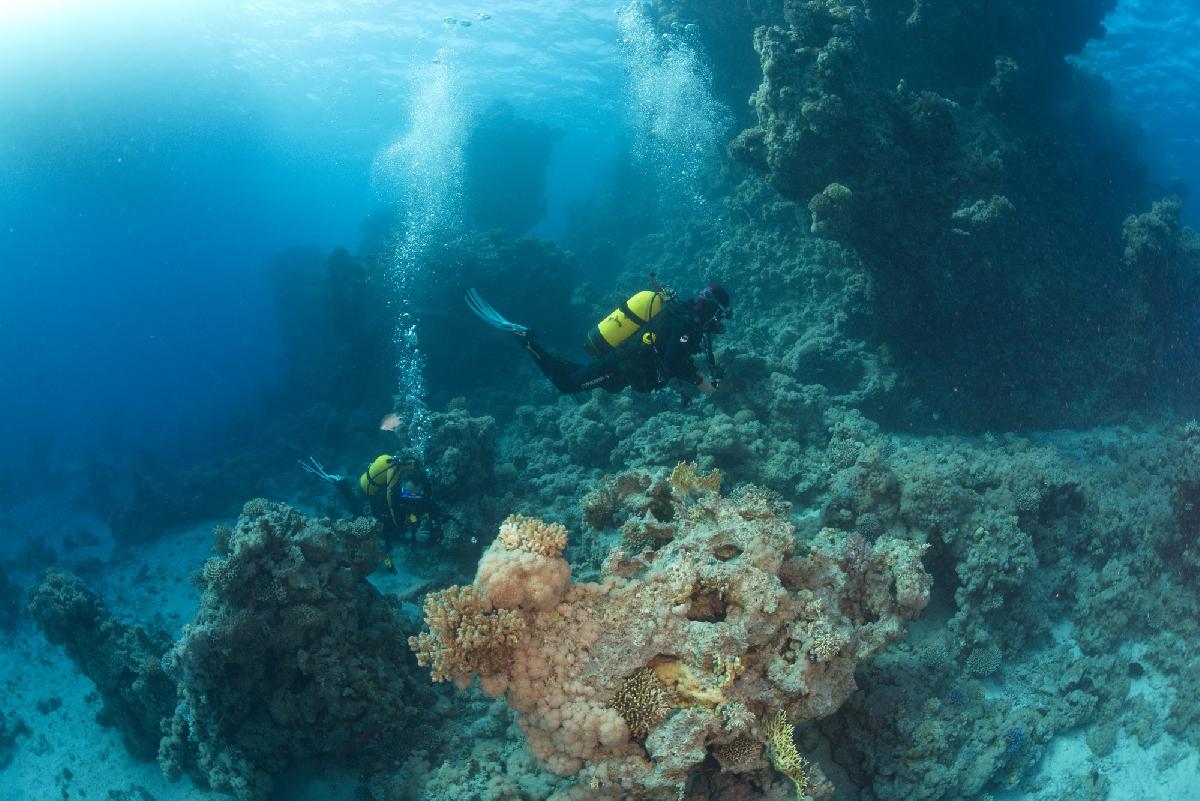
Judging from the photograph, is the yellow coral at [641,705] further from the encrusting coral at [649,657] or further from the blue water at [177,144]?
the blue water at [177,144]

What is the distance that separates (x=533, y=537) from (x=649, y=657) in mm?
1184

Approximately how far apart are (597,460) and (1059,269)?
11.2m

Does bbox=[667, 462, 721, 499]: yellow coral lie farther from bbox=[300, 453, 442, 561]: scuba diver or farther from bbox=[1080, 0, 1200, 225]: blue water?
bbox=[1080, 0, 1200, 225]: blue water

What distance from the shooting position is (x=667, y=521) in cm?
644

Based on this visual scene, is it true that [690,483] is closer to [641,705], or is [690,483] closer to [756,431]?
[641,705]

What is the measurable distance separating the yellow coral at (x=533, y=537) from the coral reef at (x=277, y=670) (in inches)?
112

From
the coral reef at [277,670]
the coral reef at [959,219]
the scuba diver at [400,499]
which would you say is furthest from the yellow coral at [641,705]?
the coral reef at [959,219]

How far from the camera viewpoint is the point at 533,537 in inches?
175

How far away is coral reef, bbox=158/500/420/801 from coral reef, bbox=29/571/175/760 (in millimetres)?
2819

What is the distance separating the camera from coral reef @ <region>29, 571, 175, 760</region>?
8328 millimetres

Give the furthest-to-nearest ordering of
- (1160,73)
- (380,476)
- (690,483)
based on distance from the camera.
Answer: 1. (1160,73)
2. (380,476)
3. (690,483)

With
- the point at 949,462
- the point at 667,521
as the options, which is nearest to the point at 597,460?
the point at 667,521

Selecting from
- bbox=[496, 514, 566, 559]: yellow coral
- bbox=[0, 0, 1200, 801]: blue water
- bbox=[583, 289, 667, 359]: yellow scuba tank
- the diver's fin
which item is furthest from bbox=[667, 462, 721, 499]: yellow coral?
the diver's fin

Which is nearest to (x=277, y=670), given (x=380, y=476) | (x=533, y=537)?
(x=533, y=537)
